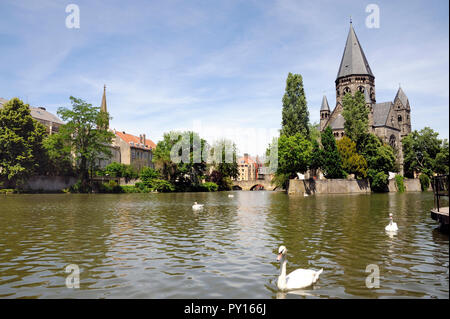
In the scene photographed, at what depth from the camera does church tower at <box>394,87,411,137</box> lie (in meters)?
122

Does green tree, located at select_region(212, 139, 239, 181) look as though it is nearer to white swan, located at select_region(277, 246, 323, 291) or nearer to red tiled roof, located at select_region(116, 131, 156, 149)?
red tiled roof, located at select_region(116, 131, 156, 149)

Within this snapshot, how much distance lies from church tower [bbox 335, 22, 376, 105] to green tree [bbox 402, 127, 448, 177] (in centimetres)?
1742

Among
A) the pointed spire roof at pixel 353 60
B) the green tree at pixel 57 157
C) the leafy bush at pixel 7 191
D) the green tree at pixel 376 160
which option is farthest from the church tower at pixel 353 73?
the leafy bush at pixel 7 191

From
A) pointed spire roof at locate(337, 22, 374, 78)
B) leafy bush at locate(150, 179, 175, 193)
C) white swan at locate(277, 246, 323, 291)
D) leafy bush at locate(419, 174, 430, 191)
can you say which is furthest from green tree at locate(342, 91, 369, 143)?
white swan at locate(277, 246, 323, 291)

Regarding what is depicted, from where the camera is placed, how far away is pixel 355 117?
77.8 m

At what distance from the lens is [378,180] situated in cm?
7694

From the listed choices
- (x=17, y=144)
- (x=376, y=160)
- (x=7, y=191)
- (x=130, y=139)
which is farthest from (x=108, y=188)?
(x=376, y=160)

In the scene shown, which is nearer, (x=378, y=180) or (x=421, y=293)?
(x=421, y=293)

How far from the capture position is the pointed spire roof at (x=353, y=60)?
10975cm

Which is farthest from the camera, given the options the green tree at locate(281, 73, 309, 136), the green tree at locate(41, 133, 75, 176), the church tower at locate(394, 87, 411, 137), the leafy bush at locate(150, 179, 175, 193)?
the church tower at locate(394, 87, 411, 137)
